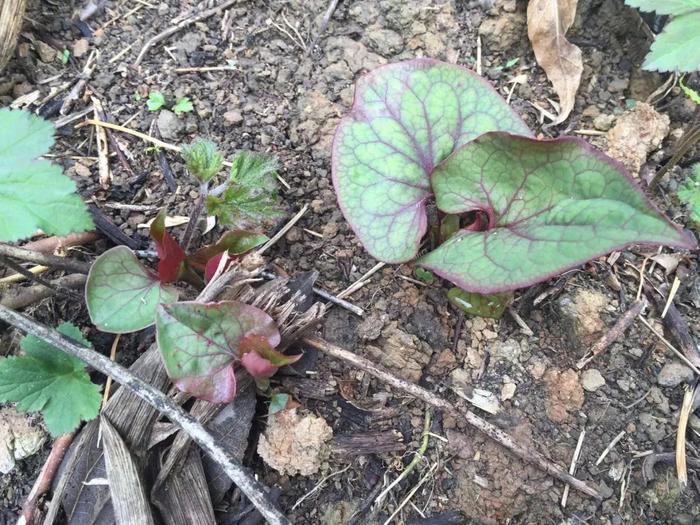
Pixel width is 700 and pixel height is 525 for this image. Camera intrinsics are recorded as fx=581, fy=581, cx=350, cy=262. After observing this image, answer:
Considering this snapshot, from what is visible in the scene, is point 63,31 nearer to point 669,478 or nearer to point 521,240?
point 521,240

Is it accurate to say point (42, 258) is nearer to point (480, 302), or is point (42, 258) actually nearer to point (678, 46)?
point (480, 302)

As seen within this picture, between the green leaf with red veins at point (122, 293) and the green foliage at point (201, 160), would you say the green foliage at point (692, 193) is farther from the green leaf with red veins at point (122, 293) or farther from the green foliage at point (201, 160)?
the green leaf with red veins at point (122, 293)

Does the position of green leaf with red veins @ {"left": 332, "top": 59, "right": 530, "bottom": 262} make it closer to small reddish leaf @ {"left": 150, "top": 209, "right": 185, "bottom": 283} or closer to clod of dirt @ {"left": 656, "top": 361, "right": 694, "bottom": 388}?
small reddish leaf @ {"left": 150, "top": 209, "right": 185, "bottom": 283}

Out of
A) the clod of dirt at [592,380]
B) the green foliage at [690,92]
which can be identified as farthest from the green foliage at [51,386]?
the green foliage at [690,92]

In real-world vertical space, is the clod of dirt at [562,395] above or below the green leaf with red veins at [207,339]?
below

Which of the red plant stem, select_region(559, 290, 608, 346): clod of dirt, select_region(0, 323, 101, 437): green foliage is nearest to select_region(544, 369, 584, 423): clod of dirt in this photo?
select_region(559, 290, 608, 346): clod of dirt

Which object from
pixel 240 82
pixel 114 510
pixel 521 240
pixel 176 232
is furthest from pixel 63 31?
pixel 521 240

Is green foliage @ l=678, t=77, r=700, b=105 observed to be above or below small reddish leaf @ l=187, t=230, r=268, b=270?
above
